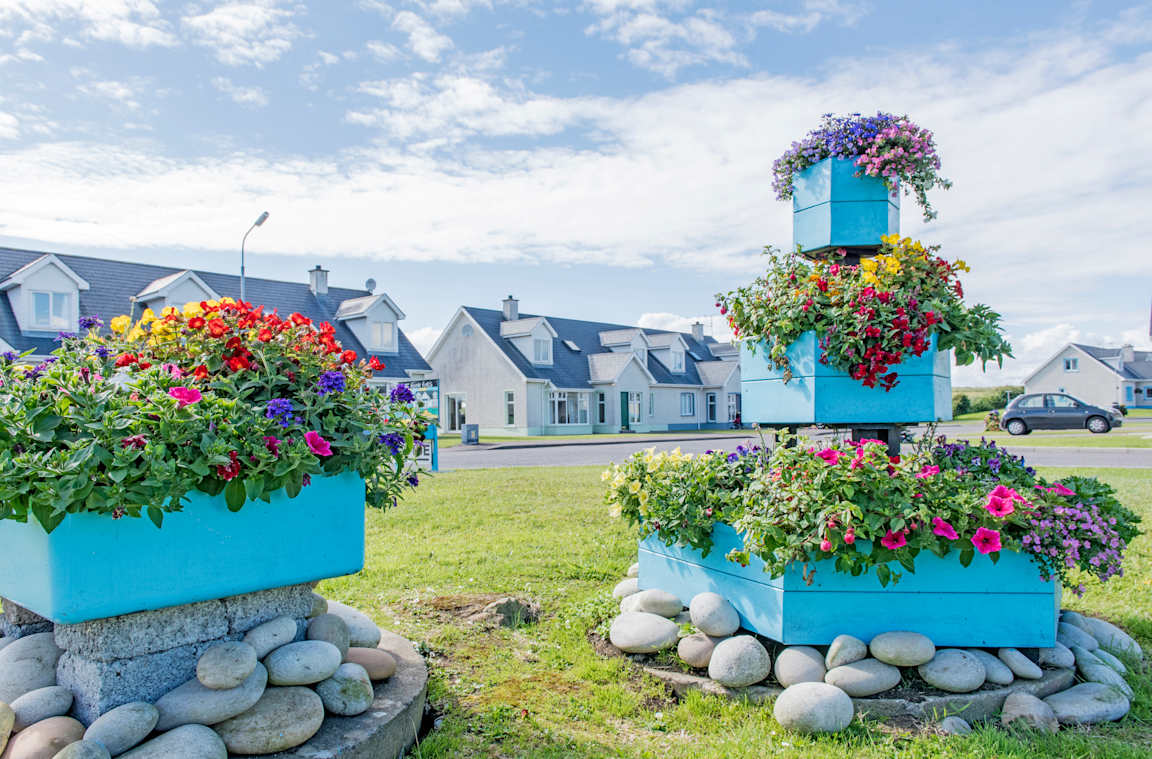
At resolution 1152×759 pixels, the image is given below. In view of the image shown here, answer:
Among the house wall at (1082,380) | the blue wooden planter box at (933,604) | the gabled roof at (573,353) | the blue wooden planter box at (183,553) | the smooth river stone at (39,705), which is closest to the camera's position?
the blue wooden planter box at (183,553)

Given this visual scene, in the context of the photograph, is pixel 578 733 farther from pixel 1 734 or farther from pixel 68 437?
pixel 68 437

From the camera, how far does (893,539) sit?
3617mm

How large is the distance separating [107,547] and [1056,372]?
216ft

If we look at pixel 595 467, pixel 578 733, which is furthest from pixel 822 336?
pixel 595 467

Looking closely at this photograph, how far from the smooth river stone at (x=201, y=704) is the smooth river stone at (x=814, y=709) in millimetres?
2330

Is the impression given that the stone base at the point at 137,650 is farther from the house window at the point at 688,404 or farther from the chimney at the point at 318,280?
the house window at the point at 688,404

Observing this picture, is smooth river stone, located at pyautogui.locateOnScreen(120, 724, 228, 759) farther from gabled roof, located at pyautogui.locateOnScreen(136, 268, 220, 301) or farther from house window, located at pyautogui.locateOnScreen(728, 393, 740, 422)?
house window, located at pyautogui.locateOnScreen(728, 393, 740, 422)

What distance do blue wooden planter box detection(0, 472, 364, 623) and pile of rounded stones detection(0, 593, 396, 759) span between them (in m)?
0.27

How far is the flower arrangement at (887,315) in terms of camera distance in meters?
4.21

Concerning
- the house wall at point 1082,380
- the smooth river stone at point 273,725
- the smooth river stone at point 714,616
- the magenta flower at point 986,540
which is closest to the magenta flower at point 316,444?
the smooth river stone at point 273,725

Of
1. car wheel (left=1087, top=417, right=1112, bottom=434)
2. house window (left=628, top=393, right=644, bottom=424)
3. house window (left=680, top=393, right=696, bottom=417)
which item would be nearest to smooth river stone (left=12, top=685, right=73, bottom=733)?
car wheel (left=1087, top=417, right=1112, bottom=434)

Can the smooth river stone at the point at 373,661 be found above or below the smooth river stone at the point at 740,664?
above

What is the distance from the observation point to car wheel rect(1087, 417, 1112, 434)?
26812mm

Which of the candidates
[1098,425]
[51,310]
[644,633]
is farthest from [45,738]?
[1098,425]
